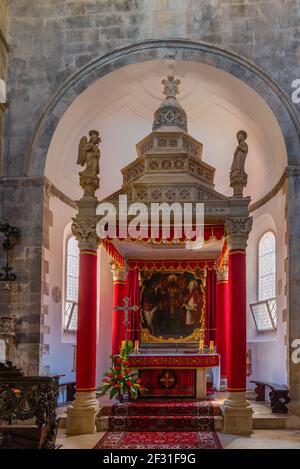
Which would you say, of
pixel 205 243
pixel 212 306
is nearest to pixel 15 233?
pixel 205 243

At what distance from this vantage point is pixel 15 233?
11250mm

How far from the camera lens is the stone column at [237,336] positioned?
32.5 feet

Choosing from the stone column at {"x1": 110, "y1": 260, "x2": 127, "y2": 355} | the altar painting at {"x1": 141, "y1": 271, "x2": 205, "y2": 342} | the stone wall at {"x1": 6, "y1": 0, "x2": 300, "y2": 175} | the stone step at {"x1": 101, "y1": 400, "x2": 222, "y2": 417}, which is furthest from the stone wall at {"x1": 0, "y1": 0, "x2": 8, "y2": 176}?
the stone step at {"x1": 101, "y1": 400, "x2": 222, "y2": 417}

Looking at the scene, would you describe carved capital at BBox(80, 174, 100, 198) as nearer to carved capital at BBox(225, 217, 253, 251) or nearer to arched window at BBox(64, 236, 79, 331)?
carved capital at BBox(225, 217, 253, 251)

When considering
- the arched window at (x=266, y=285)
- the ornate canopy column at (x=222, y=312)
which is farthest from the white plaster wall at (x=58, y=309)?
the arched window at (x=266, y=285)

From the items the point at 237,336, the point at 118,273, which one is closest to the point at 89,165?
the point at 118,273

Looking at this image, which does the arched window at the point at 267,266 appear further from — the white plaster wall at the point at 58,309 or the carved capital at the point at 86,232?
the carved capital at the point at 86,232

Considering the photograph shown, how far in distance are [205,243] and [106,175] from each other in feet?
11.0

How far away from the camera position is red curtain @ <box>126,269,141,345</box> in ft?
43.8

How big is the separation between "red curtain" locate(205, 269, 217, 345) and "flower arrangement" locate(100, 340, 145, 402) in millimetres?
3209

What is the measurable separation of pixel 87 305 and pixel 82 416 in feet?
5.76

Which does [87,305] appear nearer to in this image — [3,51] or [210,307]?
[210,307]

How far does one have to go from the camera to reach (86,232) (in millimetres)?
10508
